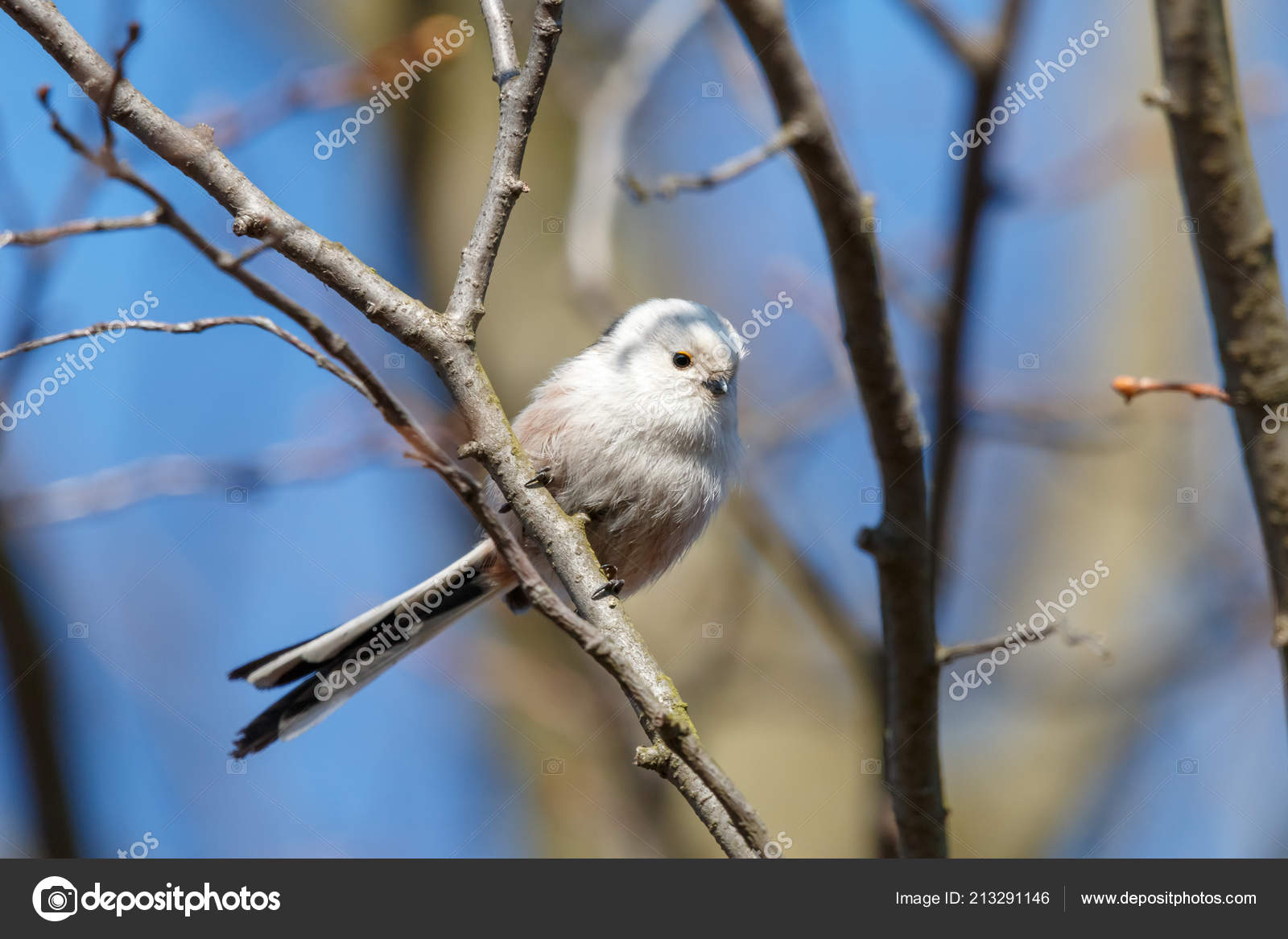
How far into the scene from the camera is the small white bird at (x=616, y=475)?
277cm

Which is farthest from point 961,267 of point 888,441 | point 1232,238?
point 1232,238

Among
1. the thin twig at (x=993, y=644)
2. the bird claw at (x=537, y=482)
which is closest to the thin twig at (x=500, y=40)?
the bird claw at (x=537, y=482)

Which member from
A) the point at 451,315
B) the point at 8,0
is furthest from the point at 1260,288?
the point at 8,0

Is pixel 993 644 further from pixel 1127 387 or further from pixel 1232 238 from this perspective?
pixel 1232 238

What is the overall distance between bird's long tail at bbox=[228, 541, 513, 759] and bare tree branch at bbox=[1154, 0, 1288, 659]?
1.94 meters

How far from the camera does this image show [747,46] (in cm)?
216

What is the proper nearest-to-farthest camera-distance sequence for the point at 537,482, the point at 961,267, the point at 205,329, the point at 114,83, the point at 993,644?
1. the point at 114,83
2. the point at 205,329
3. the point at 537,482
4. the point at 993,644
5. the point at 961,267

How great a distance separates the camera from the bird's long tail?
2.60m

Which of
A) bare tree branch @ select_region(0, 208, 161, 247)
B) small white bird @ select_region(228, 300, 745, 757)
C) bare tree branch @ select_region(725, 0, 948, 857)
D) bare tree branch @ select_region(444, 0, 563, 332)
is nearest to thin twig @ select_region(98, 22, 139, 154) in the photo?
bare tree branch @ select_region(0, 208, 161, 247)

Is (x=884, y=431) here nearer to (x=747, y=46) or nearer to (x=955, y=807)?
(x=747, y=46)
